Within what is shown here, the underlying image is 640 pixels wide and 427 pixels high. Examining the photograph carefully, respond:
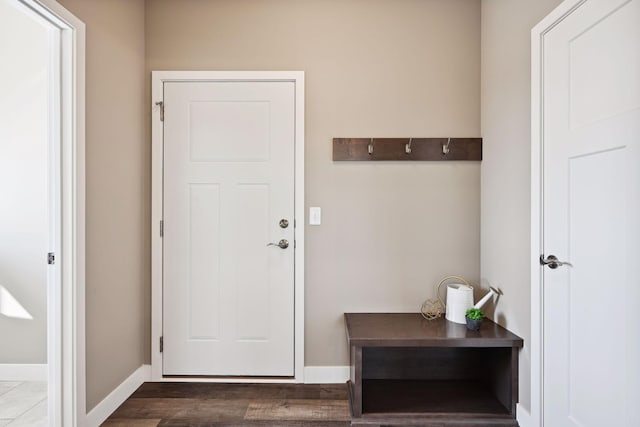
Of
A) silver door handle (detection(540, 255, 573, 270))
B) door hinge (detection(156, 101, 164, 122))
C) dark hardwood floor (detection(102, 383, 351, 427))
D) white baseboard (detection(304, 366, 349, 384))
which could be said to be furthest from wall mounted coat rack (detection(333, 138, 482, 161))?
dark hardwood floor (detection(102, 383, 351, 427))

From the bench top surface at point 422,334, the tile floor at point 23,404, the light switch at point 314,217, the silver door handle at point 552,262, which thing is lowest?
the tile floor at point 23,404

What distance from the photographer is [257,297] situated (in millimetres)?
2318

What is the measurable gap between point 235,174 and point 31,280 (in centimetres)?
158

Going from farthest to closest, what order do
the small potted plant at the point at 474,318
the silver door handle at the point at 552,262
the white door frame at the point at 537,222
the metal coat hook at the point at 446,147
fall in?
1. the metal coat hook at the point at 446,147
2. the small potted plant at the point at 474,318
3. the white door frame at the point at 537,222
4. the silver door handle at the point at 552,262

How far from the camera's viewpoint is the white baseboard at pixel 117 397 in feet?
5.93

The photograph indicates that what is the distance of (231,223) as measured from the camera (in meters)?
2.32

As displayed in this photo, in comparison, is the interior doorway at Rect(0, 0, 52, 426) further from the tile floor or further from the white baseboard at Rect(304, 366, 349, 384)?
the white baseboard at Rect(304, 366, 349, 384)

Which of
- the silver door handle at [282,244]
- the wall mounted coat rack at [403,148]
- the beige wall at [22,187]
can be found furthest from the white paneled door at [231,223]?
the beige wall at [22,187]

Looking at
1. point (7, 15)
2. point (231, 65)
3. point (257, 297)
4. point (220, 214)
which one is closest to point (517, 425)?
point (257, 297)

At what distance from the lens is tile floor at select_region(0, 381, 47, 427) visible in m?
1.87

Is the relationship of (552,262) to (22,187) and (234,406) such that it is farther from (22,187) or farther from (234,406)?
(22,187)

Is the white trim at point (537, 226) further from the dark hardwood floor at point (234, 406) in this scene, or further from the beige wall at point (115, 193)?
the beige wall at point (115, 193)

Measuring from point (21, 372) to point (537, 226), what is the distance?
10.9 feet

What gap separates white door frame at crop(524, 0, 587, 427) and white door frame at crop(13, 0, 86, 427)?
223cm
